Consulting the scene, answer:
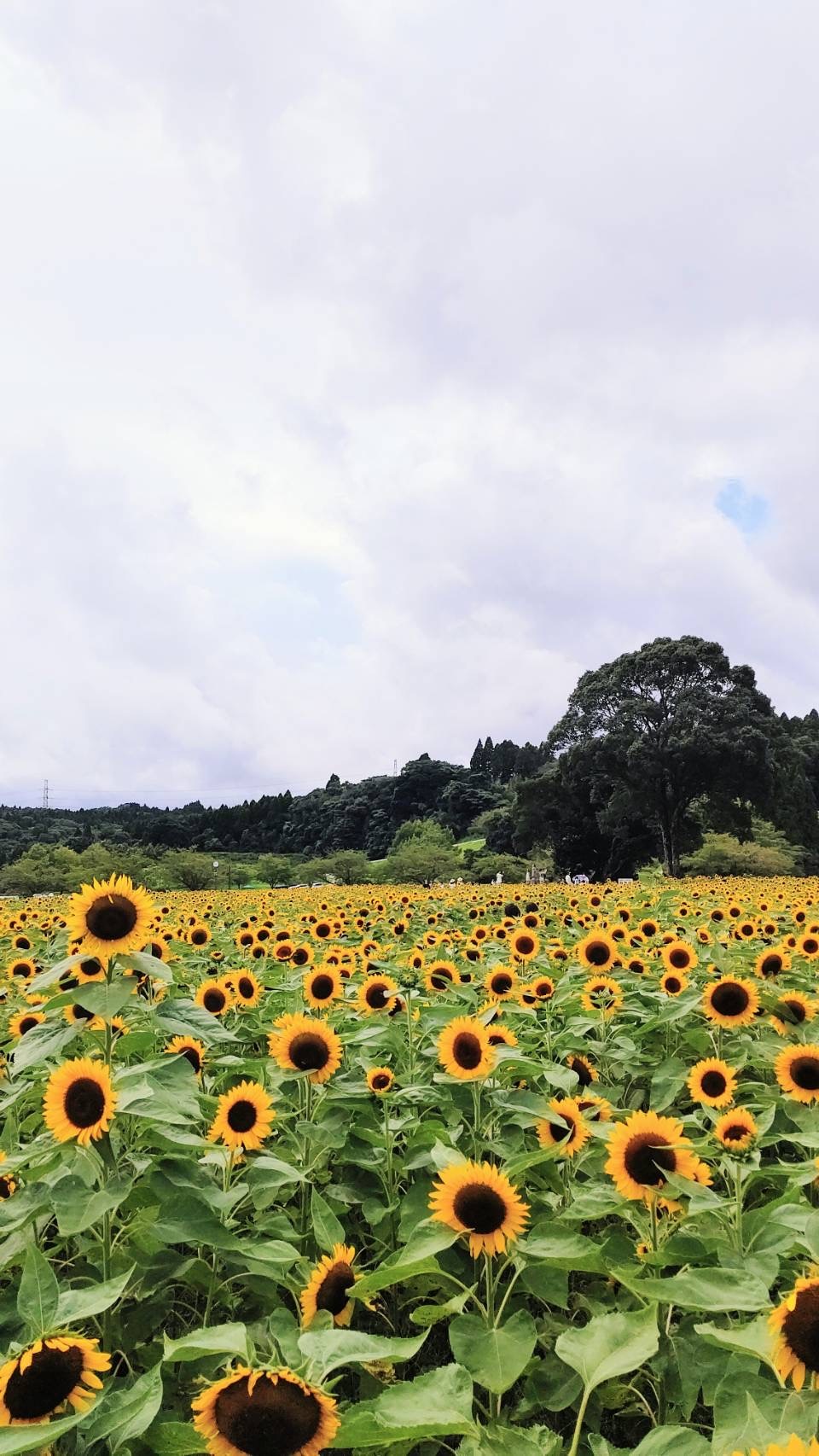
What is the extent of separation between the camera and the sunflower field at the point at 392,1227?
1449mm

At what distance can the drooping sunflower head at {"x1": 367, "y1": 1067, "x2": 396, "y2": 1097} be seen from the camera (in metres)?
3.13

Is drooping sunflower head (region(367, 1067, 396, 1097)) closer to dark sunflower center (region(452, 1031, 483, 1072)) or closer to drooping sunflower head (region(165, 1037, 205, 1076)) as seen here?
dark sunflower center (region(452, 1031, 483, 1072))

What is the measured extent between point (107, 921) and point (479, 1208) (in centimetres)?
119

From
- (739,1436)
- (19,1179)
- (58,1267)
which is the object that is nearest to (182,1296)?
(58,1267)

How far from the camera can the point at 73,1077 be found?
2.22 meters

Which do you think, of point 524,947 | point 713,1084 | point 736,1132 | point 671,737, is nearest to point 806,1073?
point 713,1084

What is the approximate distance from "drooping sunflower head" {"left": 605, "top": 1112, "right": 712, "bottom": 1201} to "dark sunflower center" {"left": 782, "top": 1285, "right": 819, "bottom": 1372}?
68 cm

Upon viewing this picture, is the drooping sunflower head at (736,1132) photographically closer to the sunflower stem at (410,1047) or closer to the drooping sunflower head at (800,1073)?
the drooping sunflower head at (800,1073)

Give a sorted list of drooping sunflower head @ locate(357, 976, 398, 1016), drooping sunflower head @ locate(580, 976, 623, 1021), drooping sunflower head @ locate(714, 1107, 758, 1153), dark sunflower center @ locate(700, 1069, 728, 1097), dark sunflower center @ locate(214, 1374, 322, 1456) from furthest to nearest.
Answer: drooping sunflower head @ locate(580, 976, 623, 1021) → drooping sunflower head @ locate(357, 976, 398, 1016) → dark sunflower center @ locate(700, 1069, 728, 1097) → drooping sunflower head @ locate(714, 1107, 758, 1153) → dark sunflower center @ locate(214, 1374, 322, 1456)

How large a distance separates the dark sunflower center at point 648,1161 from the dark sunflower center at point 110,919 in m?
1.43

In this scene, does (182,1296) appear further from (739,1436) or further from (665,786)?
(665,786)

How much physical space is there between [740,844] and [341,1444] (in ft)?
103

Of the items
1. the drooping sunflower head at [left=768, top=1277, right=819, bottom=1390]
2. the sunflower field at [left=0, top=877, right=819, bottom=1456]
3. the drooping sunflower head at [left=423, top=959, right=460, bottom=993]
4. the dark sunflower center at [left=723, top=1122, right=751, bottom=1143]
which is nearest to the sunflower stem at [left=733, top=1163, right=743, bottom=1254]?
the sunflower field at [left=0, top=877, right=819, bottom=1456]

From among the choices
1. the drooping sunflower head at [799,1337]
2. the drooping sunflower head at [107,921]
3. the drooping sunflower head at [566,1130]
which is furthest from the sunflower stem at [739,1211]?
the drooping sunflower head at [107,921]
